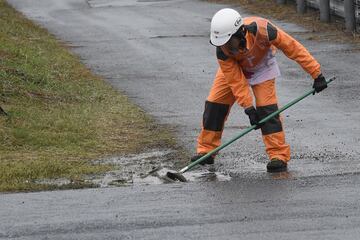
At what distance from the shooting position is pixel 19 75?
560 inches

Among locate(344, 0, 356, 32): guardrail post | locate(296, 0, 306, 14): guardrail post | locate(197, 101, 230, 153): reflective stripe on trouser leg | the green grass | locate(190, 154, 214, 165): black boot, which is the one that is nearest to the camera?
the green grass

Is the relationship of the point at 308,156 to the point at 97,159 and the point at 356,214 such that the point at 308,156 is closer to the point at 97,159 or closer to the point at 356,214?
the point at 97,159

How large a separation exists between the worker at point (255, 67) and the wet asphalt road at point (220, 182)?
0.30m

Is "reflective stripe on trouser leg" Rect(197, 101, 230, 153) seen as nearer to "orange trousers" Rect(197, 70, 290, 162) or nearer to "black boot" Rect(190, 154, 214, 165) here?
"orange trousers" Rect(197, 70, 290, 162)

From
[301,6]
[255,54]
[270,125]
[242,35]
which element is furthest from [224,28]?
[301,6]

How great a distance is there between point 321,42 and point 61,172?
34.6 feet

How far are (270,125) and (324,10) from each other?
11873 millimetres

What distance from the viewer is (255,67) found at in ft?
30.8

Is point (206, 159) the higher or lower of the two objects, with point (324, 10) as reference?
higher

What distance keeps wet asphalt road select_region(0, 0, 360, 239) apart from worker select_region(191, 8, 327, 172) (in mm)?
301

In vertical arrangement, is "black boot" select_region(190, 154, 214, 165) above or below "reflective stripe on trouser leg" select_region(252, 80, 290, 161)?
below

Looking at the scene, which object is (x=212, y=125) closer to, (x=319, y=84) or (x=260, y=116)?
(x=260, y=116)

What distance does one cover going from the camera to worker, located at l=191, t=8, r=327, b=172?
9.07 metres

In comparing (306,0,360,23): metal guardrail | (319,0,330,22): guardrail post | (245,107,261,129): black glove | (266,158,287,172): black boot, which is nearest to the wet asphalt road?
(266,158,287,172): black boot
